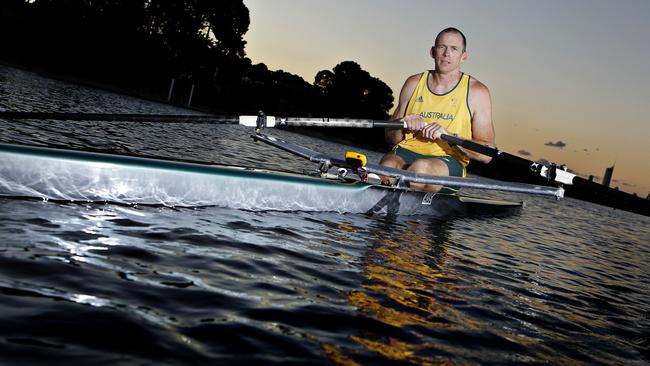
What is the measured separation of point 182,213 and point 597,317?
12.1 feet

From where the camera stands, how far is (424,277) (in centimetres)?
401

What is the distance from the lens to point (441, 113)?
6.76 metres

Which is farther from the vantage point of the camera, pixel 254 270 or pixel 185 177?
pixel 185 177

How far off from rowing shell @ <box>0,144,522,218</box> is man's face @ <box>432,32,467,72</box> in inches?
69.2

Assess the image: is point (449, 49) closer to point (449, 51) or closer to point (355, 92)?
point (449, 51)

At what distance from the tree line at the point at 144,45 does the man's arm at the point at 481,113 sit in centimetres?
4445

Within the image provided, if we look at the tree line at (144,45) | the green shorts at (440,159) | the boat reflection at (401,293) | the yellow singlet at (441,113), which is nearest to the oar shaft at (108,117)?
the boat reflection at (401,293)

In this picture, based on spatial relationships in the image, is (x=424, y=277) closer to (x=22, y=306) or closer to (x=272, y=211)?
(x=272, y=211)

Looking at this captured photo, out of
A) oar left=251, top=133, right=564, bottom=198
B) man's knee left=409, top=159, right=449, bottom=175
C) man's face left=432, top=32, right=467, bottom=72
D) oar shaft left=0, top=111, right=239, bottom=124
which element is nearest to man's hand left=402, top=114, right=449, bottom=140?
man's knee left=409, top=159, right=449, bottom=175

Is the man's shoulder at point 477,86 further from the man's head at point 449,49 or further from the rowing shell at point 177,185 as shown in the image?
the rowing shell at point 177,185

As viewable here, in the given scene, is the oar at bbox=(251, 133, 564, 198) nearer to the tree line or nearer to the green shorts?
the green shorts

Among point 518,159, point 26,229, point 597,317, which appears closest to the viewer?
point 26,229

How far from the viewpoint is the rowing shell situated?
4.05 m

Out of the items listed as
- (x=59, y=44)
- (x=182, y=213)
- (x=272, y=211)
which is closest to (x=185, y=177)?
(x=182, y=213)
